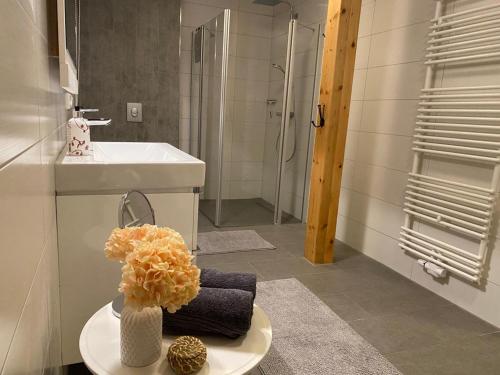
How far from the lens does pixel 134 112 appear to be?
3.56m

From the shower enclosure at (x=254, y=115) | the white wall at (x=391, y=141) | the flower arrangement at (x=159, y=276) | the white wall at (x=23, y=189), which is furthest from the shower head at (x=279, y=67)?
the flower arrangement at (x=159, y=276)

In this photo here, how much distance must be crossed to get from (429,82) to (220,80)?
1.73 m

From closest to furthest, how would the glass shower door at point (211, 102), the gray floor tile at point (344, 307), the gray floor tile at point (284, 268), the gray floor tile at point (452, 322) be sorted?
the gray floor tile at point (452, 322), the gray floor tile at point (344, 307), the gray floor tile at point (284, 268), the glass shower door at point (211, 102)

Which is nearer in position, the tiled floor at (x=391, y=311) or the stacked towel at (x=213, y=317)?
the stacked towel at (x=213, y=317)

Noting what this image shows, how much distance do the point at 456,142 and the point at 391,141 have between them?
55cm

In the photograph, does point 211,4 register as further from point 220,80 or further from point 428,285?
point 428,285

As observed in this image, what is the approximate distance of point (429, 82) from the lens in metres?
2.34

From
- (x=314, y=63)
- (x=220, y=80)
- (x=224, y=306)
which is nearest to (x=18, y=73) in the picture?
(x=224, y=306)

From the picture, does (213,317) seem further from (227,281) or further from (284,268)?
(284,268)

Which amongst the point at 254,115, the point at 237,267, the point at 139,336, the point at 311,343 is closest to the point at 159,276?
the point at 139,336

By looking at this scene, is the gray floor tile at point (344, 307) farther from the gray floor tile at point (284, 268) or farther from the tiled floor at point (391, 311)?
the gray floor tile at point (284, 268)

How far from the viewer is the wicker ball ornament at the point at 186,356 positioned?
80 cm

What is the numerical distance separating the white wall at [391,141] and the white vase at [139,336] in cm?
195

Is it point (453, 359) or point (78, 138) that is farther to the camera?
point (453, 359)
